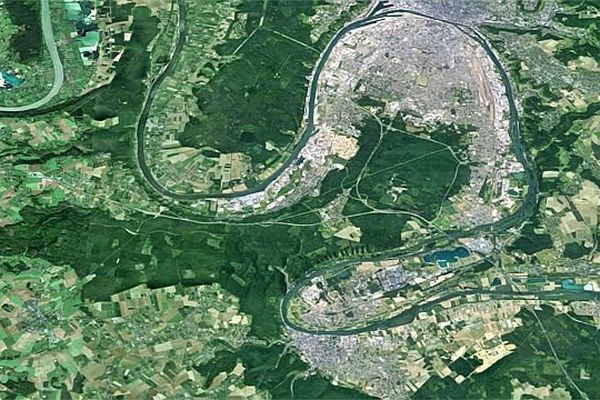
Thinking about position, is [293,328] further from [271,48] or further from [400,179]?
[271,48]

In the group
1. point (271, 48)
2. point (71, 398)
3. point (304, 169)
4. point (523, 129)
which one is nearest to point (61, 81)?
point (271, 48)

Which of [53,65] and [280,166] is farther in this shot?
[53,65]

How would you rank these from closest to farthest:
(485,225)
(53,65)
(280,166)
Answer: (485,225), (280,166), (53,65)

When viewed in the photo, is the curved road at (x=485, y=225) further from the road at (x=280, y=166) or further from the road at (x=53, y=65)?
the road at (x=53, y=65)

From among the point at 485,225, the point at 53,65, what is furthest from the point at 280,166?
the point at 53,65

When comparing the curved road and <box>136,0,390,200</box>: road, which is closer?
the curved road

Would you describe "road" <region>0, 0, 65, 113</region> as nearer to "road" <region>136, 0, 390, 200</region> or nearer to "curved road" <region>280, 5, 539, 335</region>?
"road" <region>136, 0, 390, 200</region>

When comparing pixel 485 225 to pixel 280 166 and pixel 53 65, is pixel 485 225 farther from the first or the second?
pixel 53 65

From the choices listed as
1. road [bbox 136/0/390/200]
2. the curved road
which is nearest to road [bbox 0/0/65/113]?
road [bbox 136/0/390/200]
